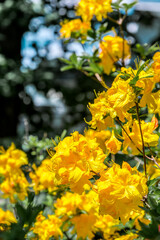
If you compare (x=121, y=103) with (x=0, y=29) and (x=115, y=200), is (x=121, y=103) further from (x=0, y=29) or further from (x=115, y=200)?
(x=0, y=29)

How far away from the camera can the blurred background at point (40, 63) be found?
482 centimetres

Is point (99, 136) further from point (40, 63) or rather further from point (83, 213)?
point (40, 63)

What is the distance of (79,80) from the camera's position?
5.38 m

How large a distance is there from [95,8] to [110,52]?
0.22 metres

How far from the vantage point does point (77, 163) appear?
2.25 feet

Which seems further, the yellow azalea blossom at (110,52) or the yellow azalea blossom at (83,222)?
the yellow azalea blossom at (110,52)

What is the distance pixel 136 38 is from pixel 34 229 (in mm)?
4818

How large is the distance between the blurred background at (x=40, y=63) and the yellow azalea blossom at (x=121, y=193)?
4128 mm

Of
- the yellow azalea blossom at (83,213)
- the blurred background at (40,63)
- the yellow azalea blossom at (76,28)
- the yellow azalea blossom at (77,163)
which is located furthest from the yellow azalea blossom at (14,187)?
the blurred background at (40,63)

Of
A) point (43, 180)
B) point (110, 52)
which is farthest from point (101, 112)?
point (110, 52)

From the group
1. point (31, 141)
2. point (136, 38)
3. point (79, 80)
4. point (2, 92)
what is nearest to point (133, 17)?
point (136, 38)

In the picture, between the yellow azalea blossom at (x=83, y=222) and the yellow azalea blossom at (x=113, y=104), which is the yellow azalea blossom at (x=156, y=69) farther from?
the yellow azalea blossom at (x=83, y=222)

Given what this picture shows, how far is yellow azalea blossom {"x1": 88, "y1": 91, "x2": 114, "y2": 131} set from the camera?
707 mm

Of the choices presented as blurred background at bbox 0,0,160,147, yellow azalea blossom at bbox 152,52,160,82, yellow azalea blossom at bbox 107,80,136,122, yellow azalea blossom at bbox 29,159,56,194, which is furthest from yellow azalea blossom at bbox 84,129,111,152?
blurred background at bbox 0,0,160,147
